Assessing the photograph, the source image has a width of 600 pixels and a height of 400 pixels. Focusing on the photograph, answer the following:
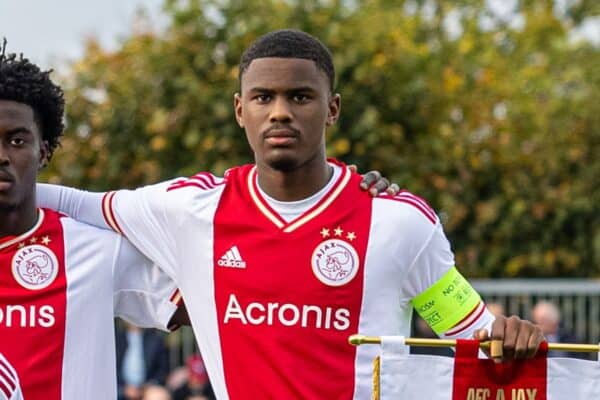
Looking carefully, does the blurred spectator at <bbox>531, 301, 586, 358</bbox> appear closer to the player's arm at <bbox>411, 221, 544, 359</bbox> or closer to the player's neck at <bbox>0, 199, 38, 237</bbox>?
the player's arm at <bbox>411, 221, 544, 359</bbox>

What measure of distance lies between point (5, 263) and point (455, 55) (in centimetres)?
1150

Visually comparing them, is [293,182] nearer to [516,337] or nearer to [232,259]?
[232,259]

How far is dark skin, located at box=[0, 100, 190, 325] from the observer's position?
19.4ft

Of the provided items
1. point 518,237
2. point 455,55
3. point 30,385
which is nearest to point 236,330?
point 30,385

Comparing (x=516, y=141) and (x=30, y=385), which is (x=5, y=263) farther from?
(x=516, y=141)

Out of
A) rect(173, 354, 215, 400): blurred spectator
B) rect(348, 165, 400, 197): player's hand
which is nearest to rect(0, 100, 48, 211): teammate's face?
rect(348, 165, 400, 197): player's hand

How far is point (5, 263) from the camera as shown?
6.01 meters

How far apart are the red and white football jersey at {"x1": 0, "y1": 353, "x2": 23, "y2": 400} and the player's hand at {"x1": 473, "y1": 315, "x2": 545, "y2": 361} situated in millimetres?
1815

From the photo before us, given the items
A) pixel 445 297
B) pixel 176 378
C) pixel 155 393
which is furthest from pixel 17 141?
pixel 176 378

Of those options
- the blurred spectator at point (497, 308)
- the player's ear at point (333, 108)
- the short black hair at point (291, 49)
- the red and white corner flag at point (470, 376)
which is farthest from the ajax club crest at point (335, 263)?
the blurred spectator at point (497, 308)

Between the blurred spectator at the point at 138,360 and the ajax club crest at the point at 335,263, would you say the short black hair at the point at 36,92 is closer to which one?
the ajax club crest at the point at 335,263

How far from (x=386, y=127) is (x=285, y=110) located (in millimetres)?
8935

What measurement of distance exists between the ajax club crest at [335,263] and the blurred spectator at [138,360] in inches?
263

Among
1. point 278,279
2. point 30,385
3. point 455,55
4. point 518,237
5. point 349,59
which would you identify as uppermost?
point 455,55
